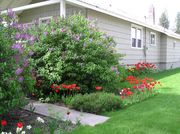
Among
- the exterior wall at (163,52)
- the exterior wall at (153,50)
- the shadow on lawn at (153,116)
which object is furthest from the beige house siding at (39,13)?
the exterior wall at (163,52)

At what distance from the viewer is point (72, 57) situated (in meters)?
7.55

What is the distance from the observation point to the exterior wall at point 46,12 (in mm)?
11478

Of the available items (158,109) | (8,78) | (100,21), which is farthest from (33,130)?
(100,21)

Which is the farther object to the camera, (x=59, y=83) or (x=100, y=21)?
(x=100, y=21)

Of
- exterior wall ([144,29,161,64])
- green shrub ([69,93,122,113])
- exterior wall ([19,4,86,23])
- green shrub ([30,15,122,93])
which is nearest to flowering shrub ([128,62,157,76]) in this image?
exterior wall ([144,29,161,64])

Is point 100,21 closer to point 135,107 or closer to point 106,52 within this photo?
point 106,52

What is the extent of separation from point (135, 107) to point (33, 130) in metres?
2.96

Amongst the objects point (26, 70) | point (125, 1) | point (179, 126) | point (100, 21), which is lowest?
point (179, 126)

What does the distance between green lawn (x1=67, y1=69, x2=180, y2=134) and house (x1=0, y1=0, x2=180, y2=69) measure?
5137mm

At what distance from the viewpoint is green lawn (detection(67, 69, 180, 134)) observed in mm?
4547

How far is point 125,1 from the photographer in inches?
2124

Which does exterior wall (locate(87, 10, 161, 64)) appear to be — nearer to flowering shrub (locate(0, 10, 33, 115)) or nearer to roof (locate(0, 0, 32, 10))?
roof (locate(0, 0, 32, 10))

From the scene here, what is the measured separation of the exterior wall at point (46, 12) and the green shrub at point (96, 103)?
19.0ft

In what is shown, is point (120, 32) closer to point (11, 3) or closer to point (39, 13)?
point (39, 13)
